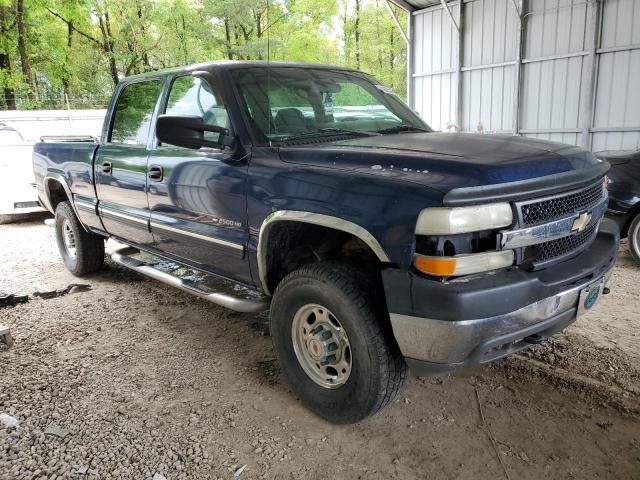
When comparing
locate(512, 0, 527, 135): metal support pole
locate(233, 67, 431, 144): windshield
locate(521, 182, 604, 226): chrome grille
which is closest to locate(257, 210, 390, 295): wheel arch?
locate(233, 67, 431, 144): windshield

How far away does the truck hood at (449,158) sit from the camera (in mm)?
2146

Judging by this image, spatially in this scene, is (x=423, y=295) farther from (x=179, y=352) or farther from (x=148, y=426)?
(x=179, y=352)

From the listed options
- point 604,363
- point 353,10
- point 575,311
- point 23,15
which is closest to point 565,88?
point 604,363

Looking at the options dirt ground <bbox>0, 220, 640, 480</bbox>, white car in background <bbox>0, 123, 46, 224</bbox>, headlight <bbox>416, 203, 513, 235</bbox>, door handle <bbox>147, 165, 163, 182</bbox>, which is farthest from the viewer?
white car in background <bbox>0, 123, 46, 224</bbox>

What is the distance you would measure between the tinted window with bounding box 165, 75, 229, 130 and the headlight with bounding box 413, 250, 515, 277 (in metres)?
1.67

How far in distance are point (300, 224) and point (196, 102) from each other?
1353 mm

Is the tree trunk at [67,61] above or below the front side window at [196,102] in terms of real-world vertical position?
above

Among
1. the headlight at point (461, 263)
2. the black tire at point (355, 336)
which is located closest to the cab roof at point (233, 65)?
the black tire at point (355, 336)

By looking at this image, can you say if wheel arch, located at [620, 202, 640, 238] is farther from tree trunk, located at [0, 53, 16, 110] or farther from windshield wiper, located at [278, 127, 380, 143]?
tree trunk, located at [0, 53, 16, 110]

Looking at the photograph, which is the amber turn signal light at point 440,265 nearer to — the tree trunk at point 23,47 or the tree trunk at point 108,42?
the tree trunk at point 23,47

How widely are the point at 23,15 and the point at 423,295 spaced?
28474 millimetres

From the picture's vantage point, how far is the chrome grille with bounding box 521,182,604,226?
2.22 metres

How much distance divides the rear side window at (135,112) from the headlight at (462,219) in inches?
105

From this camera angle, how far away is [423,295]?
2104 mm
